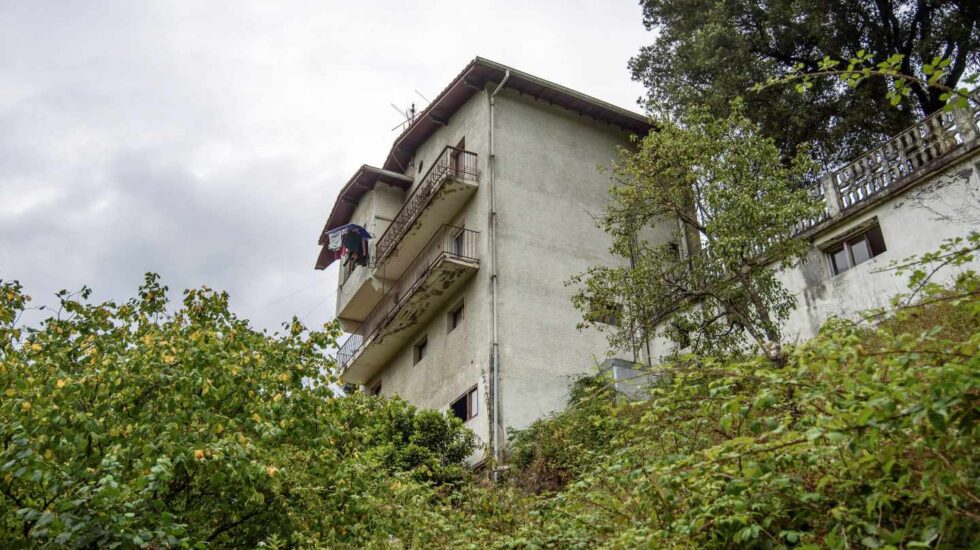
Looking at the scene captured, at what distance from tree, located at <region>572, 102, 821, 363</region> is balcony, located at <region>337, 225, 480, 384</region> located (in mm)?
6435

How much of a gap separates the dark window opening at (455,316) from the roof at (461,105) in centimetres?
652

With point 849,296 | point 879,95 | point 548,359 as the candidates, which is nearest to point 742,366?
point 849,296

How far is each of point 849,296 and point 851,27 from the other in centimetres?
1058

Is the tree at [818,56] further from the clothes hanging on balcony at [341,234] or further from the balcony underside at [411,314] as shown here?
the clothes hanging on balcony at [341,234]

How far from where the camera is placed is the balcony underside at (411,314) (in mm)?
23016

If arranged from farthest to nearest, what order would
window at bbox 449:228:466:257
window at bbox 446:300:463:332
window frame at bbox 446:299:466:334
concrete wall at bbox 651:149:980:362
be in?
window at bbox 449:228:466:257 < window at bbox 446:300:463:332 < window frame at bbox 446:299:466:334 < concrete wall at bbox 651:149:980:362

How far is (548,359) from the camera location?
71.6ft

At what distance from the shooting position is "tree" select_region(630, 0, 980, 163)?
2358 cm

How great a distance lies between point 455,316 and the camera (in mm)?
24234

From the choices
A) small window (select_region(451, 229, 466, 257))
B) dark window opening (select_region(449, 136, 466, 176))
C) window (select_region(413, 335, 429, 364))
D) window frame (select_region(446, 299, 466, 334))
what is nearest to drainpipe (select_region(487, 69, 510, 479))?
dark window opening (select_region(449, 136, 466, 176))

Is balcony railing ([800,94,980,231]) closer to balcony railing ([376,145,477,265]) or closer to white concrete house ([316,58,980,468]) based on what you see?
white concrete house ([316,58,980,468])

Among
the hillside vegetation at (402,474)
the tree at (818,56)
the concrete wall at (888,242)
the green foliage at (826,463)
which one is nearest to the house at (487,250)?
the tree at (818,56)

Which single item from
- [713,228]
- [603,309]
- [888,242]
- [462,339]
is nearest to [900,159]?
[888,242]

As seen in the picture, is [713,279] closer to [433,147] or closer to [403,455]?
[403,455]
